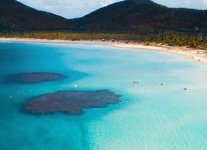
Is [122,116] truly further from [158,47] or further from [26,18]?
[26,18]

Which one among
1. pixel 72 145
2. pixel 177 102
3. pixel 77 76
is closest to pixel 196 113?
pixel 177 102

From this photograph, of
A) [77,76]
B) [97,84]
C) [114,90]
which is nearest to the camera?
[114,90]

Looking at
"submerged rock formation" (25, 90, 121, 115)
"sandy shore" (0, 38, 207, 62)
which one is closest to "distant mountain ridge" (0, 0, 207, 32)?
"sandy shore" (0, 38, 207, 62)

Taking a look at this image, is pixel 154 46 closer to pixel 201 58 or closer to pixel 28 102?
pixel 201 58

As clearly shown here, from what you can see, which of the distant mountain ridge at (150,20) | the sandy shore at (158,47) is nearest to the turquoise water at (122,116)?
the sandy shore at (158,47)

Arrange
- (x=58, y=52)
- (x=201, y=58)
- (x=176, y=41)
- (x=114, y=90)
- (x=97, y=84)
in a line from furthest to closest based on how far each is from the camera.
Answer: (x=176, y=41) < (x=58, y=52) < (x=201, y=58) < (x=97, y=84) < (x=114, y=90)

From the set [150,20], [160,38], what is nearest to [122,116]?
[160,38]

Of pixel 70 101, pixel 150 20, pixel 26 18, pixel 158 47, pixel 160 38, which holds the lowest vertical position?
pixel 158 47
